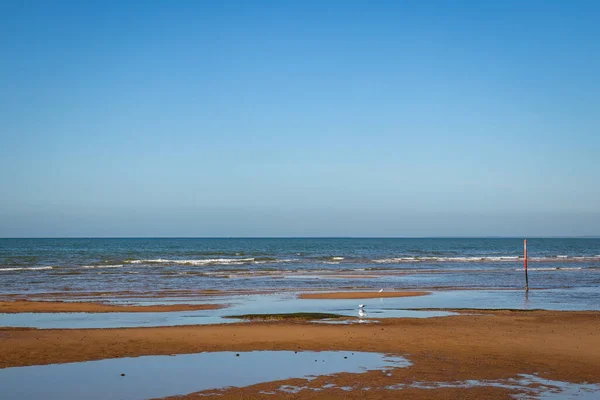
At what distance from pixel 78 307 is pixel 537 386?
19444mm

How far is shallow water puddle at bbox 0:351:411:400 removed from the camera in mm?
10945

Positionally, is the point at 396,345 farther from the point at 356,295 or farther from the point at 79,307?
the point at 356,295

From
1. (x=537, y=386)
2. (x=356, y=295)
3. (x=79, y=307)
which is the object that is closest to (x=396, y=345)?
(x=537, y=386)

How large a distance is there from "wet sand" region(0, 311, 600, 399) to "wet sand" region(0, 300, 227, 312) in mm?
5732

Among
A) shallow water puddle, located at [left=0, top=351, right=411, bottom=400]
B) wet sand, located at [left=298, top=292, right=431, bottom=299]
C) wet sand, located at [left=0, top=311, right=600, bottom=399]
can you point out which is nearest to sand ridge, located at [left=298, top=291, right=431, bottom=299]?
wet sand, located at [left=298, top=292, right=431, bottom=299]

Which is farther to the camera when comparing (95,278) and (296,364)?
(95,278)

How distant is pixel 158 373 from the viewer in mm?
12375

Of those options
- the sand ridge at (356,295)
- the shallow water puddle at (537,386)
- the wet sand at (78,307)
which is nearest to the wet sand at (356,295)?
the sand ridge at (356,295)

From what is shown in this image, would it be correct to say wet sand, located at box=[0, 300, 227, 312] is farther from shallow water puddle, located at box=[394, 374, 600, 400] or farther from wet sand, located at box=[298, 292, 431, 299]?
shallow water puddle, located at box=[394, 374, 600, 400]

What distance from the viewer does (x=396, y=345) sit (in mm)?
15641

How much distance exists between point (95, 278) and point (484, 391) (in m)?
37.6

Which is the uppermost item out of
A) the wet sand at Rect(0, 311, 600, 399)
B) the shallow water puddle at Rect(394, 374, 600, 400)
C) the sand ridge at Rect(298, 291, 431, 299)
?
the shallow water puddle at Rect(394, 374, 600, 400)

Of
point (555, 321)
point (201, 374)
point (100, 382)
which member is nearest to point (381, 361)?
point (201, 374)

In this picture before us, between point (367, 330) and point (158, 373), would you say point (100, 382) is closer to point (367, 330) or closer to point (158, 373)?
point (158, 373)
